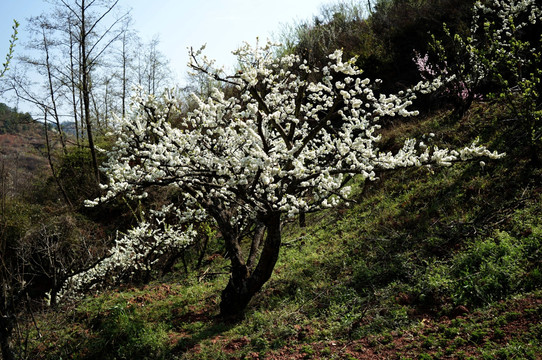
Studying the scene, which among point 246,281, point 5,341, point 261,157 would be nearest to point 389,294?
point 246,281

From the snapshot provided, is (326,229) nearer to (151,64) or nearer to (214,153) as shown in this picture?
(214,153)

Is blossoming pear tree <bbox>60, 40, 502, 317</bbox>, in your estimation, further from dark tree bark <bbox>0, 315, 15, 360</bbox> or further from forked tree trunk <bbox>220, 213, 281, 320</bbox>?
dark tree bark <bbox>0, 315, 15, 360</bbox>

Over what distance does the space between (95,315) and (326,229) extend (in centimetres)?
556

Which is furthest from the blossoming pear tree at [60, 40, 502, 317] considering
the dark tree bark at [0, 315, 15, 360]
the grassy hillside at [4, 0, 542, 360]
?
the dark tree bark at [0, 315, 15, 360]

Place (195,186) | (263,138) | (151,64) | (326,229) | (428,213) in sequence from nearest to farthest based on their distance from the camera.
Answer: (263,138), (195,186), (428,213), (326,229), (151,64)

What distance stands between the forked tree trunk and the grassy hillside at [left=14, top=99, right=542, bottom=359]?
0.86 feet

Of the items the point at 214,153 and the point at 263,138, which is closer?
the point at 263,138

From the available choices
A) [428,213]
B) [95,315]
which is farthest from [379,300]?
[95,315]

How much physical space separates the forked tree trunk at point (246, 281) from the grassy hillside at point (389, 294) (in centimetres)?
26

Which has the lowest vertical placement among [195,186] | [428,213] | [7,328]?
[7,328]

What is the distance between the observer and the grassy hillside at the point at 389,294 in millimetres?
3836

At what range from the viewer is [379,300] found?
4.77m

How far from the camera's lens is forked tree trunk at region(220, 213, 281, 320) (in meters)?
5.33

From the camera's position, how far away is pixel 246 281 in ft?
18.7
